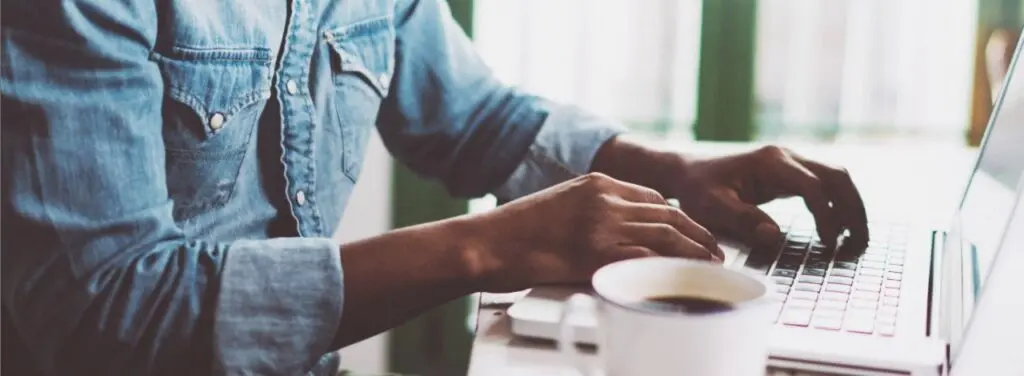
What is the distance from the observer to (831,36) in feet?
5.21

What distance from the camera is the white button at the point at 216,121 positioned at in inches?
30.6

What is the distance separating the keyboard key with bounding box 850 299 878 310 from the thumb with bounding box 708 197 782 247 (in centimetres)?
15

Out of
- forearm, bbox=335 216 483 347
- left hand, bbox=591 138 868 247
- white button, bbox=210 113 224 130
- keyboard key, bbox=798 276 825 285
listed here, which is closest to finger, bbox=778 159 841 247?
left hand, bbox=591 138 868 247

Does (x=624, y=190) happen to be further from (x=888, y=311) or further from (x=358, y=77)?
(x=358, y=77)

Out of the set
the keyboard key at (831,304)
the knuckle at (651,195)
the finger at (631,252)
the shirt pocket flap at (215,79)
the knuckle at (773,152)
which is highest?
the shirt pocket flap at (215,79)

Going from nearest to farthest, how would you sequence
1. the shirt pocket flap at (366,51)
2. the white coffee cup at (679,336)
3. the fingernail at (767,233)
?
the white coffee cup at (679,336), the fingernail at (767,233), the shirt pocket flap at (366,51)

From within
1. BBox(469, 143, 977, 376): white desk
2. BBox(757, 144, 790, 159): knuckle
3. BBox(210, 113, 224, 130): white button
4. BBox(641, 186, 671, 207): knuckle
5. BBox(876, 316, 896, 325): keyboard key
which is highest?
BBox(210, 113, 224, 130): white button

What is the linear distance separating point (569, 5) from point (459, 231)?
41.6 inches

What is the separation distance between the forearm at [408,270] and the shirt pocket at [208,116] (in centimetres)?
19

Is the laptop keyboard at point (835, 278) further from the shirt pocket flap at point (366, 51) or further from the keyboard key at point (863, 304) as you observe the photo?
the shirt pocket flap at point (366, 51)

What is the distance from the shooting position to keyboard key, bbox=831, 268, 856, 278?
2.46 ft

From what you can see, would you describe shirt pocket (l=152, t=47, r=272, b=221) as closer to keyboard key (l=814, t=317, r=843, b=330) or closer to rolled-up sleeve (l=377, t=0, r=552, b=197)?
rolled-up sleeve (l=377, t=0, r=552, b=197)

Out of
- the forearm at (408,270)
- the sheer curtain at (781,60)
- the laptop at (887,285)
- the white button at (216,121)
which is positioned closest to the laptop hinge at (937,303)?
the laptop at (887,285)

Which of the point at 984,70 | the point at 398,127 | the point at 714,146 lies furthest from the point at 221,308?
the point at 984,70
